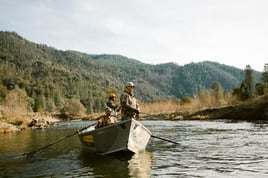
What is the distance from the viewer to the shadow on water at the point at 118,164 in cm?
1489

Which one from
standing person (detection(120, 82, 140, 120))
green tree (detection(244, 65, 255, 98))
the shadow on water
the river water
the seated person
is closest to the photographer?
the river water

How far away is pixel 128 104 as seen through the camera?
60.7 feet

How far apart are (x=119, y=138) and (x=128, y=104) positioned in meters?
1.72

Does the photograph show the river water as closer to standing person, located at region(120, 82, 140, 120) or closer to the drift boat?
the drift boat

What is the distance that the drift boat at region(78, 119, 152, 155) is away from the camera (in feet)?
57.6

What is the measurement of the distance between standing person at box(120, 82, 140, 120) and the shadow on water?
1974mm

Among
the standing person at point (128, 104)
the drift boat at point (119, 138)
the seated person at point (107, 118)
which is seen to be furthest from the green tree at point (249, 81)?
the standing person at point (128, 104)

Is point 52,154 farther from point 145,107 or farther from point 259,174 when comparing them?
point 145,107

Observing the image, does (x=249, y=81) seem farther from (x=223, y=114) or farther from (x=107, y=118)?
(x=107, y=118)

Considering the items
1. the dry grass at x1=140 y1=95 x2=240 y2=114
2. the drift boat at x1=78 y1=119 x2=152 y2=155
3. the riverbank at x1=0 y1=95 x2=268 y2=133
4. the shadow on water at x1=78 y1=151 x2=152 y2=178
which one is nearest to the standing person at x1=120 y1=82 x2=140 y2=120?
the drift boat at x1=78 y1=119 x2=152 y2=155

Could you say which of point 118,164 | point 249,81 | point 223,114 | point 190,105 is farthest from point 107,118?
point 249,81

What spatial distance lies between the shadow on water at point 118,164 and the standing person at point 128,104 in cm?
197

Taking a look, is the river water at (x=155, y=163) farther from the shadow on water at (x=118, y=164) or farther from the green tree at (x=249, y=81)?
the green tree at (x=249, y=81)

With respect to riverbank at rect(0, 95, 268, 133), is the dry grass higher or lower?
higher
